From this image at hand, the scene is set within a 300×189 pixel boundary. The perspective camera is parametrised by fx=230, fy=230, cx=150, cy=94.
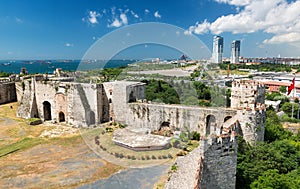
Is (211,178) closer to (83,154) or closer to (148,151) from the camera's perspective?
(148,151)

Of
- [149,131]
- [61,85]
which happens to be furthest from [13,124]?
[149,131]

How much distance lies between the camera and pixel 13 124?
2019cm

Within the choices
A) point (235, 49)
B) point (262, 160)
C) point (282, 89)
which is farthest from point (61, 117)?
point (235, 49)

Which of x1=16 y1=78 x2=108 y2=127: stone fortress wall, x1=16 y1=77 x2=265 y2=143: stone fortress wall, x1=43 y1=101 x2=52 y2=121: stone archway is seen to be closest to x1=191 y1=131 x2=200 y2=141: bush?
x1=16 y1=77 x2=265 y2=143: stone fortress wall

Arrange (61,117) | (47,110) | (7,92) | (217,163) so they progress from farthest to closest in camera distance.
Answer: (7,92) < (47,110) < (61,117) < (217,163)

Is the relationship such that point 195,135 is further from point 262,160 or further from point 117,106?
point 117,106

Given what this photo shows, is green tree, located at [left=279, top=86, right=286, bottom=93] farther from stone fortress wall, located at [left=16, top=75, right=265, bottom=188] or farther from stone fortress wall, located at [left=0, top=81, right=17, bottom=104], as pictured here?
stone fortress wall, located at [left=0, top=81, right=17, bottom=104]

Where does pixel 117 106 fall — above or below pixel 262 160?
above

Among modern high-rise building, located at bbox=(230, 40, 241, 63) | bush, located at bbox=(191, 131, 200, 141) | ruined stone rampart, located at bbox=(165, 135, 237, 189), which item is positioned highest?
modern high-rise building, located at bbox=(230, 40, 241, 63)

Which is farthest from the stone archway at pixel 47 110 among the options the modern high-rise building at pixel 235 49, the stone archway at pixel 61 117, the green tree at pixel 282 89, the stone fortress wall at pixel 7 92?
the modern high-rise building at pixel 235 49

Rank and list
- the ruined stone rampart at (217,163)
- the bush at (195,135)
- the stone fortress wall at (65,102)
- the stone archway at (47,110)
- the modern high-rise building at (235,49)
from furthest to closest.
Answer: the modern high-rise building at (235,49) → the stone archway at (47,110) → the stone fortress wall at (65,102) → the bush at (195,135) → the ruined stone rampart at (217,163)

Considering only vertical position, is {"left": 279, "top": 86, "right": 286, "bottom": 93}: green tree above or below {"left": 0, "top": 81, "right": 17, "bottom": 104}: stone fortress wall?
below

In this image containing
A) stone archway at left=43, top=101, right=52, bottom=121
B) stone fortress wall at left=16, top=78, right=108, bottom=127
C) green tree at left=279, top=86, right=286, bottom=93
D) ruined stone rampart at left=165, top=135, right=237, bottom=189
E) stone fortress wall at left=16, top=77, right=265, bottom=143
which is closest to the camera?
ruined stone rampart at left=165, top=135, right=237, bottom=189

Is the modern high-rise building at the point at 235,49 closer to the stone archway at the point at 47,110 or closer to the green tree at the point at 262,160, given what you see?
the stone archway at the point at 47,110
